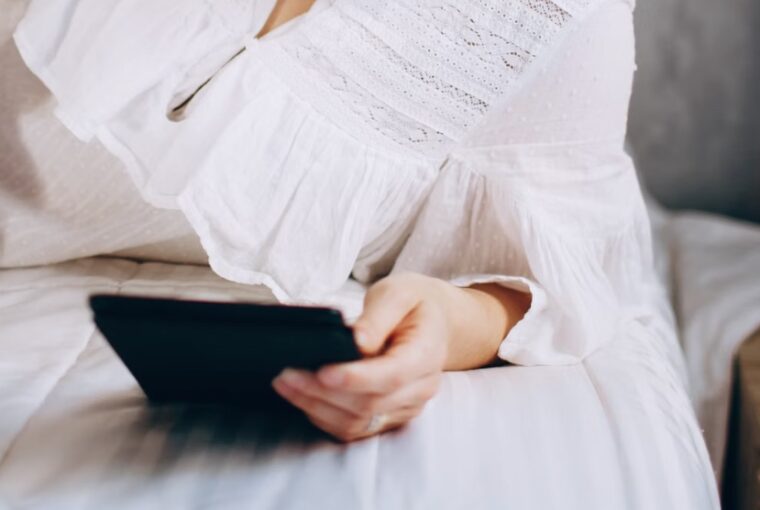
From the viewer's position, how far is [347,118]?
58 centimetres

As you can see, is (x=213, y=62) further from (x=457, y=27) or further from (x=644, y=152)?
(x=644, y=152)

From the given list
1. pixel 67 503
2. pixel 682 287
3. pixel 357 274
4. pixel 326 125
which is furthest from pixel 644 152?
pixel 67 503

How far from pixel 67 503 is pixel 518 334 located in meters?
0.33

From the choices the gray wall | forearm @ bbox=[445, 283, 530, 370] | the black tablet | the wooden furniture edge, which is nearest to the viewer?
the black tablet

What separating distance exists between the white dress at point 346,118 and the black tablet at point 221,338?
0.13 metres

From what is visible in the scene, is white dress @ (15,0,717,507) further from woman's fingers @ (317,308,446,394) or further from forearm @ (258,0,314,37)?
woman's fingers @ (317,308,446,394)

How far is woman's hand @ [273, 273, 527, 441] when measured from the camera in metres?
0.42

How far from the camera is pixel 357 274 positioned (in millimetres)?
728

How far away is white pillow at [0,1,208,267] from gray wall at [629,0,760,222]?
891mm

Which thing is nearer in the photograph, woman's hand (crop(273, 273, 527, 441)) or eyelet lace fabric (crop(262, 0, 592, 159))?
woman's hand (crop(273, 273, 527, 441))

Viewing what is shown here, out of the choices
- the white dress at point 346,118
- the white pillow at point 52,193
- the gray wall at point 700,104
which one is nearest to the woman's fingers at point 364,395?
the white dress at point 346,118

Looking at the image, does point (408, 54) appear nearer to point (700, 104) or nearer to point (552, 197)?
point (552, 197)

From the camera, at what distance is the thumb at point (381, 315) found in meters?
0.43

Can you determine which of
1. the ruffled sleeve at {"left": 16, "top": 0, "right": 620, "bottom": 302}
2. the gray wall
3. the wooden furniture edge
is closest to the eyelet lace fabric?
the ruffled sleeve at {"left": 16, "top": 0, "right": 620, "bottom": 302}
